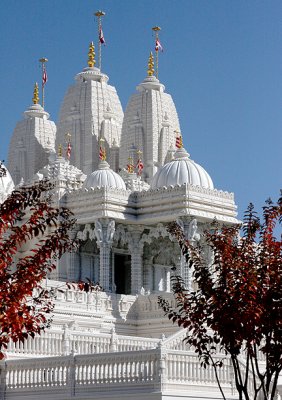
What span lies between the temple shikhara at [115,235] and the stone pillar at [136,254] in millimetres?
47

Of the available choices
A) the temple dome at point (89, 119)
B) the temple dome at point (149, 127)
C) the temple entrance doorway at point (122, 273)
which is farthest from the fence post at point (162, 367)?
the temple dome at point (89, 119)

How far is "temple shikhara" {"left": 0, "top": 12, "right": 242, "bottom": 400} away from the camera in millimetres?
30094

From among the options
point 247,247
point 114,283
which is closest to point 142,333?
point 114,283

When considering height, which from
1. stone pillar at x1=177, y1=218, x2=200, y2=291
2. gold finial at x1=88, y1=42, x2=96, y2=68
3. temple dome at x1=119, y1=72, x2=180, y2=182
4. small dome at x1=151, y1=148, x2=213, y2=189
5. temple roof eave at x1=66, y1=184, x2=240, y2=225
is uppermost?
gold finial at x1=88, y1=42, x2=96, y2=68

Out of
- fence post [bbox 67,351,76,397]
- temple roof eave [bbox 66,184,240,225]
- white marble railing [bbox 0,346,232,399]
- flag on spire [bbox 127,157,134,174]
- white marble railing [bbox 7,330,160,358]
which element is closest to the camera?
white marble railing [bbox 0,346,232,399]

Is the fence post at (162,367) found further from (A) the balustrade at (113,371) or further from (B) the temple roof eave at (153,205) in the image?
(B) the temple roof eave at (153,205)

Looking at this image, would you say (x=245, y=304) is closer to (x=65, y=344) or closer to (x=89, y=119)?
(x=65, y=344)

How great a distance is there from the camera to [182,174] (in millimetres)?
57562

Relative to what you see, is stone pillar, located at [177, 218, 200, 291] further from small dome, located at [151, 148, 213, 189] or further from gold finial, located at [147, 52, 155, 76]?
gold finial, located at [147, 52, 155, 76]

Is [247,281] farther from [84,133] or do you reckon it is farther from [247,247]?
[84,133]

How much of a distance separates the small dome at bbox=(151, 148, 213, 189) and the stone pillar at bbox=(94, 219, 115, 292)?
312cm

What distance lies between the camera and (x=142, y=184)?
63.0 meters

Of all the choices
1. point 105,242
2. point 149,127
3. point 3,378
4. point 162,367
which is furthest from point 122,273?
point 162,367

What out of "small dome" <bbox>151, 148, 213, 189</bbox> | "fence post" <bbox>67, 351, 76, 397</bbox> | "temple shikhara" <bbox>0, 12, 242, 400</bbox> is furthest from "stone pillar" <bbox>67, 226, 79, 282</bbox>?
"fence post" <bbox>67, 351, 76, 397</bbox>
